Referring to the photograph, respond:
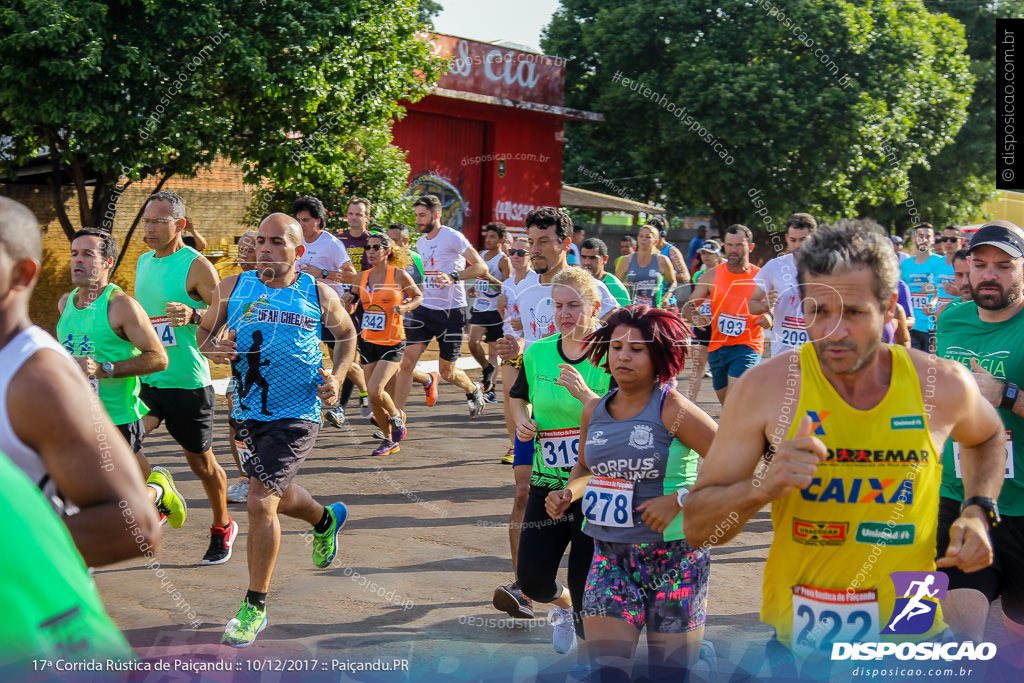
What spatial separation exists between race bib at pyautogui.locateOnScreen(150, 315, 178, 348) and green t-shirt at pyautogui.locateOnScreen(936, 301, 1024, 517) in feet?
14.4

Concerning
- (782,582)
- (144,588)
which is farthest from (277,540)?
(782,582)

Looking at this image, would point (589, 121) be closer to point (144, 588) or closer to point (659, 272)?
point (659, 272)

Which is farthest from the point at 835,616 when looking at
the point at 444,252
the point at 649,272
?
the point at 649,272

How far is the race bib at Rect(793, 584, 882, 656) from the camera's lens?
278cm

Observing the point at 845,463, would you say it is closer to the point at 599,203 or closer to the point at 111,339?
the point at 111,339

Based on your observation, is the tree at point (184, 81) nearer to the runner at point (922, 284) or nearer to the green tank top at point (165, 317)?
the green tank top at point (165, 317)

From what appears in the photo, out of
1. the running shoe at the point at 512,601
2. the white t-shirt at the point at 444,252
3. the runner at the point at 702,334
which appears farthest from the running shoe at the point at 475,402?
the running shoe at the point at 512,601

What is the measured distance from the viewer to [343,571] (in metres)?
6.03

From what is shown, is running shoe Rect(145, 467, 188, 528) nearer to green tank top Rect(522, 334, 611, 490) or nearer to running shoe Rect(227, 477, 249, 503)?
running shoe Rect(227, 477, 249, 503)

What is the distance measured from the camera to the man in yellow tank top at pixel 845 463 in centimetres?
273

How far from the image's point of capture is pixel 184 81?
11797mm

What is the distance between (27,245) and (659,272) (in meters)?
10.2

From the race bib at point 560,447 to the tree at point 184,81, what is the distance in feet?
26.1

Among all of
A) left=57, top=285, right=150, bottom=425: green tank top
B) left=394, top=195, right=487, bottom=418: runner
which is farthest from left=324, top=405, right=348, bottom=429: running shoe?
left=57, top=285, right=150, bottom=425: green tank top
